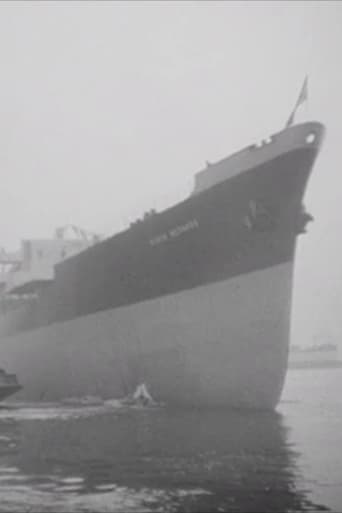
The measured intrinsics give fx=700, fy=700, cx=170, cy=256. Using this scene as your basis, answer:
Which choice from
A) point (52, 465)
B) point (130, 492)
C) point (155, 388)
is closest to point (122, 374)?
point (155, 388)

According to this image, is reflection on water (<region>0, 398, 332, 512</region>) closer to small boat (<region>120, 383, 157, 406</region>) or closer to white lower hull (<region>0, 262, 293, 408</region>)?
white lower hull (<region>0, 262, 293, 408</region>)

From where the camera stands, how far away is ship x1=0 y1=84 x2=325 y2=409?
17531 mm

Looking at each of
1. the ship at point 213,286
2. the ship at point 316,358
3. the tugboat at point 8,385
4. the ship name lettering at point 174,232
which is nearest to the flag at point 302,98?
the ship at point 213,286

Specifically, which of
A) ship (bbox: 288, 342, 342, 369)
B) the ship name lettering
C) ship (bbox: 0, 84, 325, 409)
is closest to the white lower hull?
ship (bbox: 0, 84, 325, 409)

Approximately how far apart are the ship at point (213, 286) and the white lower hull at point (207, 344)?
0.03 m

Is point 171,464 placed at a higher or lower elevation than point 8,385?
lower

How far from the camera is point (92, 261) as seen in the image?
75.3 ft

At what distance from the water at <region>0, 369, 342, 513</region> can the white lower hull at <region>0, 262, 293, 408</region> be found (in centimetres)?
120

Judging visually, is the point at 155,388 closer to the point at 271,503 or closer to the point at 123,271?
the point at 123,271

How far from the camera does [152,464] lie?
394 inches

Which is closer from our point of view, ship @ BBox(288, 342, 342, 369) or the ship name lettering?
the ship name lettering

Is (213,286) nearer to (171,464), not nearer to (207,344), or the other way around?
(207,344)

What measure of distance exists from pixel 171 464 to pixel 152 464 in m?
0.28

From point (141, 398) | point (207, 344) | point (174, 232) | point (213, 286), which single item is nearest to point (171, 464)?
point (207, 344)
